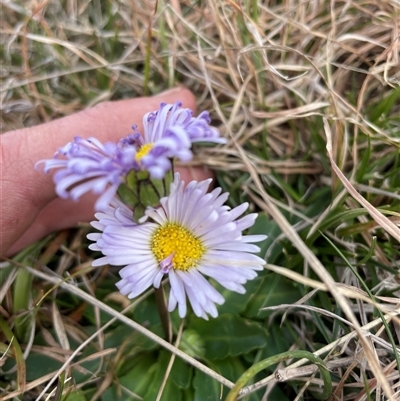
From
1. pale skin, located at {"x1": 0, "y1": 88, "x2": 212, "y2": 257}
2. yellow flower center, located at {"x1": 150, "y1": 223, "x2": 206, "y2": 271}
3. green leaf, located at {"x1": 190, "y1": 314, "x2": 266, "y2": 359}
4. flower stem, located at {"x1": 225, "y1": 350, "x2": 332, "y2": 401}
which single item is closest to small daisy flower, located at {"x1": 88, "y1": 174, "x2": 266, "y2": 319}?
yellow flower center, located at {"x1": 150, "y1": 223, "x2": 206, "y2": 271}

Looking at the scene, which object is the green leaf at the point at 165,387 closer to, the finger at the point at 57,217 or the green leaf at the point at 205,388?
the green leaf at the point at 205,388

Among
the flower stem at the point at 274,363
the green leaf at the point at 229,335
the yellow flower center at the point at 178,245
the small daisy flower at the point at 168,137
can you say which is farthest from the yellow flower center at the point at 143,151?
the green leaf at the point at 229,335

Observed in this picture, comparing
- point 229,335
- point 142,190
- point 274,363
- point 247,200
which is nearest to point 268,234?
point 247,200

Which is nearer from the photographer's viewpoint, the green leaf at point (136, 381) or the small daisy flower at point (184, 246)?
the small daisy flower at point (184, 246)

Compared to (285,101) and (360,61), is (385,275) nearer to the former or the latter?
(285,101)

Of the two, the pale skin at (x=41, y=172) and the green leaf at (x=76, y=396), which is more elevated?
the pale skin at (x=41, y=172)

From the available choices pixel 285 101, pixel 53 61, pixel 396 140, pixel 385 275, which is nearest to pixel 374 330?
pixel 385 275
